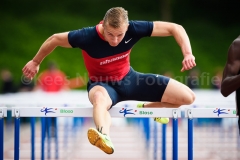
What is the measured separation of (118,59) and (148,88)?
0.43m

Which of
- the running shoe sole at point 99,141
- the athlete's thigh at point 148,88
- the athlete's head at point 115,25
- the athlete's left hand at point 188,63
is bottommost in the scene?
the running shoe sole at point 99,141

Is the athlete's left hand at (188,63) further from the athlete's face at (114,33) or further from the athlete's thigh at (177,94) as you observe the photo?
the athlete's face at (114,33)

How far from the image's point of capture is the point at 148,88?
5.01 m

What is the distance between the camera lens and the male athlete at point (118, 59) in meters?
4.60

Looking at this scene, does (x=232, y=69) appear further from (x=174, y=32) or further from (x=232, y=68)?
(x=174, y=32)

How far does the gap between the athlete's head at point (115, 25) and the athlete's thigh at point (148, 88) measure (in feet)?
1.91

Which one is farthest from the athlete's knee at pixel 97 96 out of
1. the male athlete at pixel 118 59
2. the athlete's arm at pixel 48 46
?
the athlete's arm at pixel 48 46

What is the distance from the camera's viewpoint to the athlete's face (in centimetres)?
455

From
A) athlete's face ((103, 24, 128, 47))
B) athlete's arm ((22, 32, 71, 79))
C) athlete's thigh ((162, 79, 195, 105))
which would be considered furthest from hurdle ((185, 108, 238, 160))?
athlete's arm ((22, 32, 71, 79))

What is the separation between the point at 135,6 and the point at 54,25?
Result: 3.89 metres

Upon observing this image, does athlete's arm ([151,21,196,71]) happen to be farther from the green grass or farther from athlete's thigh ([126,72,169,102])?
the green grass

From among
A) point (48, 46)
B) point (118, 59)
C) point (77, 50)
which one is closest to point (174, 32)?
point (118, 59)

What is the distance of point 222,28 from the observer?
886 inches

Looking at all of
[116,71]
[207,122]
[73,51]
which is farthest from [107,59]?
[73,51]
